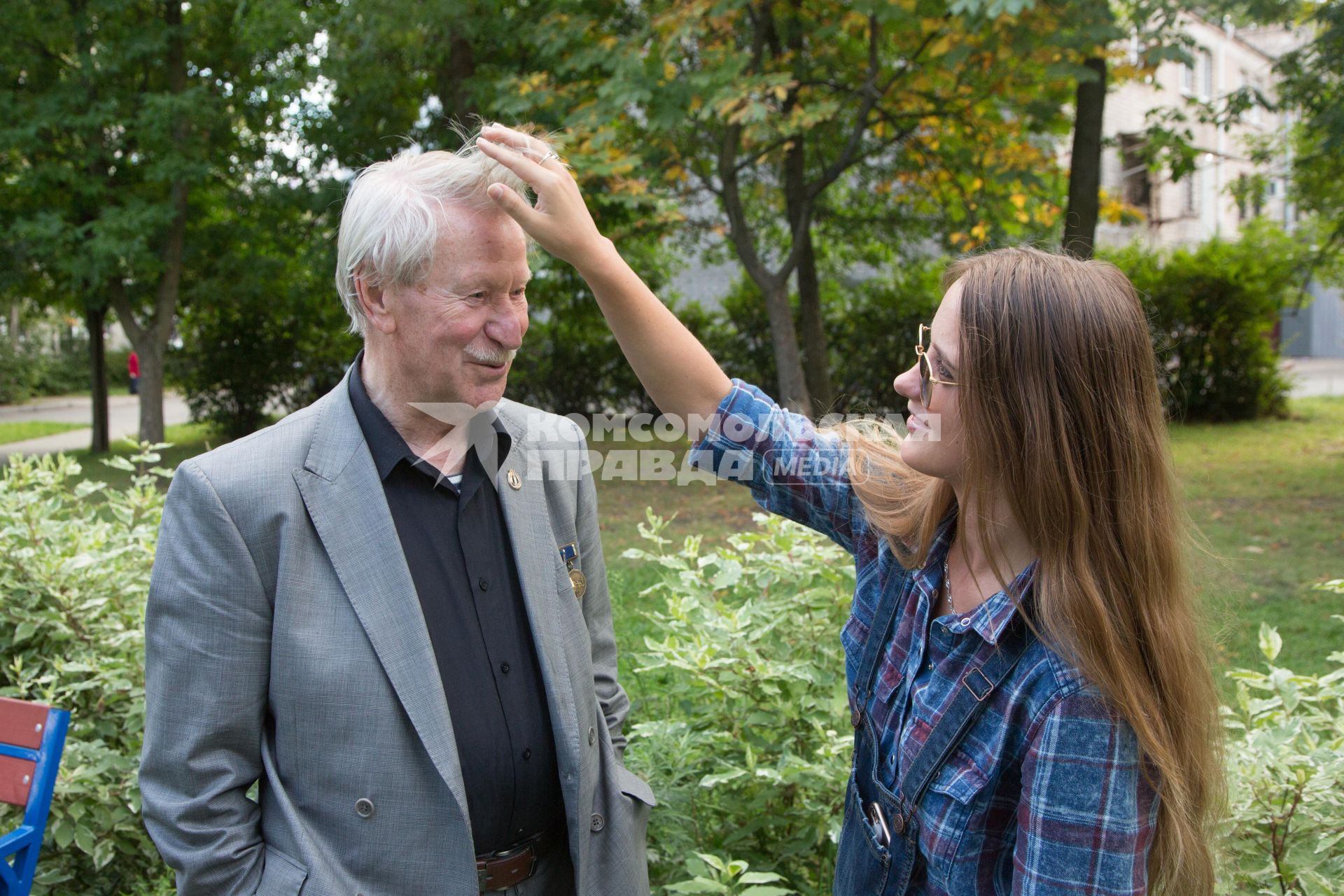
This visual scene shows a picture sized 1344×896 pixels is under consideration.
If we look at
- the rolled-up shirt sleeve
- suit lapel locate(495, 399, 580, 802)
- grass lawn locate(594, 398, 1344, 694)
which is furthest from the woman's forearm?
grass lawn locate(594, 398, 1344, 694)

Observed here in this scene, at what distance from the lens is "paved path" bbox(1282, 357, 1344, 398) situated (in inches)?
762

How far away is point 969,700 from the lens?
58.6 inches

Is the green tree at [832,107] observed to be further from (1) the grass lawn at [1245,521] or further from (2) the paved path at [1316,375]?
(2) the paved path at [1316,375]

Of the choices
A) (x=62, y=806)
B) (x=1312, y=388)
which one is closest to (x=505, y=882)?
(x=62, y=806)

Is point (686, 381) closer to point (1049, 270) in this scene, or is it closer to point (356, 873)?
point (1049, 270)

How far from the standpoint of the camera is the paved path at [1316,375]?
19359 mm

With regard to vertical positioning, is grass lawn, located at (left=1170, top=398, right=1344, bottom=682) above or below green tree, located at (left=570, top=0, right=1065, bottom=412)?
below

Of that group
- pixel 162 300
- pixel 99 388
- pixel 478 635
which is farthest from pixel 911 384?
pixel 99 388

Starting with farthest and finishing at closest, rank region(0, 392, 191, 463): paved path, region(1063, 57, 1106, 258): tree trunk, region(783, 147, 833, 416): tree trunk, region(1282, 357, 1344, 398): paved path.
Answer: region(1282, 357, 1344, 398): paved path < region(0, 392, 191, 463): paved path < region(783, 147, 833, 416): tree trunk < region(1063, 57, 1106, 258): tree trunk

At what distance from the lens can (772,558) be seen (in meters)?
3.15

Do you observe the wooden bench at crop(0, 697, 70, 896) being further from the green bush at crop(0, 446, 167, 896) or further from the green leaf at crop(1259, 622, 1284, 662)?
the green leaf at crop(1259, 622, 1284, 662)

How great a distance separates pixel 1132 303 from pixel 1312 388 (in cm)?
2370

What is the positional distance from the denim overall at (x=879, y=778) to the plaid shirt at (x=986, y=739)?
0.05 feet

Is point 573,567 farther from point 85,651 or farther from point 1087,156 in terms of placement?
point 1087,156
